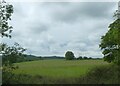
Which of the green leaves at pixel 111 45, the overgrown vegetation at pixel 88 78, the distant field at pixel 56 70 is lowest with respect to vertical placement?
the overgrown vegetation at pixel 88 78

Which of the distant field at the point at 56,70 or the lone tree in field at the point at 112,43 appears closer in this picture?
the lone tree in field at the point at 112,43

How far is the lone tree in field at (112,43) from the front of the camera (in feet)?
103

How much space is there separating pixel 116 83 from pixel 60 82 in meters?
4.86

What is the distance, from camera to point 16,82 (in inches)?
909

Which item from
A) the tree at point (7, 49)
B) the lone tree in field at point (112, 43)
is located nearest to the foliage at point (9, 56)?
the tree at point (7, 49)

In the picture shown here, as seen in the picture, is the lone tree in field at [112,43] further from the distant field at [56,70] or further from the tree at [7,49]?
the tree at [7,49]

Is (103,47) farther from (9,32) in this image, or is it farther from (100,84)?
(9,32)

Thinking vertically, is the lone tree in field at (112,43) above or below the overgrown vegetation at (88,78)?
above

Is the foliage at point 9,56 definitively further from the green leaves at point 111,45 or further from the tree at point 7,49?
the green leaves at point 111,45

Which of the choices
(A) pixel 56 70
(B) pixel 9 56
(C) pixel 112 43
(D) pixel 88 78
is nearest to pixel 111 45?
(C) pixel 112 43

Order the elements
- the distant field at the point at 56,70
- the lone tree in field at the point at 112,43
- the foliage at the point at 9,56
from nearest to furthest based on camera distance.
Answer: the foliage at the point at 9,56, the lone tree in field at the point at 112,43, the distant field at the point at 56,70

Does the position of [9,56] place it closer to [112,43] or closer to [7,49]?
[7,49]

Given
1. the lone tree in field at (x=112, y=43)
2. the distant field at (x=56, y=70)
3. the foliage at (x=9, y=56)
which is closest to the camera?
the foliage at (x=9, y=56)

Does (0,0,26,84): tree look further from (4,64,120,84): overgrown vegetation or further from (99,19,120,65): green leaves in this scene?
(99,19,120,65): green leaves
